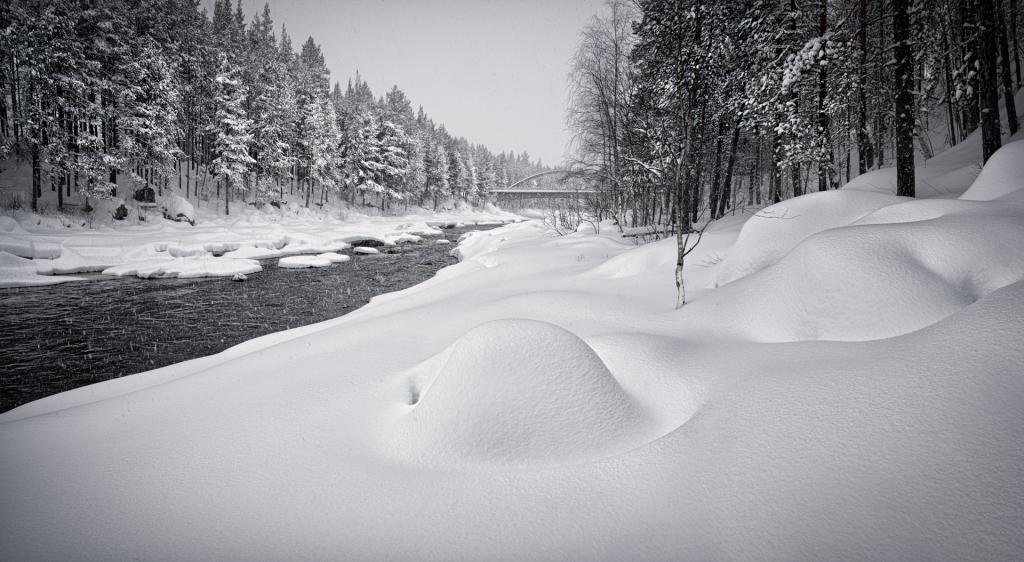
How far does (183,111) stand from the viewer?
1197 inches

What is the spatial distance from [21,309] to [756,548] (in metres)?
17.2

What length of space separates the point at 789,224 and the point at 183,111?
40794 mm

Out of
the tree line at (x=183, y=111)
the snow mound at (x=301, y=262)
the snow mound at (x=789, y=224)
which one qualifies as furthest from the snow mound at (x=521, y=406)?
the tree line at (x=183, y=111)

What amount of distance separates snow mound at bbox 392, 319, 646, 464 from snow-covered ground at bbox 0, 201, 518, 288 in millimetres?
16872

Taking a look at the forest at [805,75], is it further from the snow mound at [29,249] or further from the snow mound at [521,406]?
the snow mound at [29,249]

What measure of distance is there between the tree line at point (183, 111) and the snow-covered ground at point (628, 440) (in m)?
27.8

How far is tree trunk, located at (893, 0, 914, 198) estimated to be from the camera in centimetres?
721

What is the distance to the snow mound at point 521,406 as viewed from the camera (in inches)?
101

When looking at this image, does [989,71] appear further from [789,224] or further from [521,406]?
[521,406]

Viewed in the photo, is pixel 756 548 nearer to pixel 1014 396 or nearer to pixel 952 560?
pixel 952 560

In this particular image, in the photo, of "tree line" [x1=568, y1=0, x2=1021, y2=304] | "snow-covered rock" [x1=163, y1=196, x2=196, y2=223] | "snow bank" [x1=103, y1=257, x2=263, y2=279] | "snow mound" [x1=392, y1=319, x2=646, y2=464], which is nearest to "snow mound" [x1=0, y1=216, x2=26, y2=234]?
"snow bank" [x1=103, y1=257, x2=263, y2=279]

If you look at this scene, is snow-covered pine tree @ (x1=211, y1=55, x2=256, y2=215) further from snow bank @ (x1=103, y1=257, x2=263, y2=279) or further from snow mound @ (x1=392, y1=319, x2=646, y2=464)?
snow mound @ (x1=392, y1=319, x2=646, y2=464)

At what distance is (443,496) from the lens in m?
2.31

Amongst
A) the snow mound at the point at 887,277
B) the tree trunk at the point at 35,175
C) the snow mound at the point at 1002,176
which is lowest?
the snow mound at the point at 887,277
